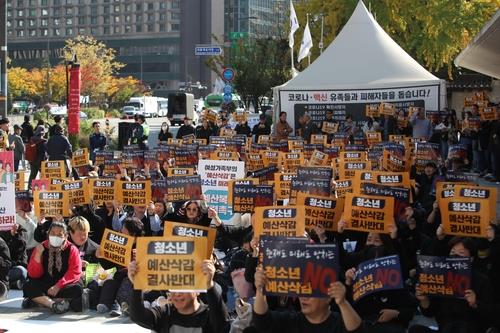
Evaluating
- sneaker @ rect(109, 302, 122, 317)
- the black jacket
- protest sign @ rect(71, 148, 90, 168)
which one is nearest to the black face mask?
sneaker @ rect(109, 302, 122, 317)

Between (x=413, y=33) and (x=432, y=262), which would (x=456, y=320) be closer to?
(x=432, y=262)

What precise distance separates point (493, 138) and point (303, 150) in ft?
12.7

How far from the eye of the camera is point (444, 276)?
723 centimetres

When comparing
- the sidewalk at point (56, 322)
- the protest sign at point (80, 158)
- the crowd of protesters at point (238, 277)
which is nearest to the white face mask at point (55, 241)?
the crowd of protesters at point (238, 277)

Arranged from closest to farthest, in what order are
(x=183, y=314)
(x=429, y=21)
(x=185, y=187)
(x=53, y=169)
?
(x=183, y=314), (x=185, y=187), (x=53, y=169), (x=429, y=21)

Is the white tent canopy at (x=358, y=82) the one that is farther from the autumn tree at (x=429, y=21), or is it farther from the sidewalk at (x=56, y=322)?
the sidewalk at (x=56, y=322)

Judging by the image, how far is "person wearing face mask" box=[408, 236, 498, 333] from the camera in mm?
7211

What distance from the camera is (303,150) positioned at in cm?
1864

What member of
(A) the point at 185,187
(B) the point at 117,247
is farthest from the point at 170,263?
(A) the point at 185,187

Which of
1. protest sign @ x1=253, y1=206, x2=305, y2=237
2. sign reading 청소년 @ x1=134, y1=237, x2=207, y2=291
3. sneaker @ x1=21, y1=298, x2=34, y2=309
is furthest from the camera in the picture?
sneaker @ x1=21, y1=298, x2=34, y2=309

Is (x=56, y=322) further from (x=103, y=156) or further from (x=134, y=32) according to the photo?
(x=134, y=32)

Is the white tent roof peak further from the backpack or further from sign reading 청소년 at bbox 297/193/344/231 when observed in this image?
sign reading 청소년 at bbox 297/193/344/231

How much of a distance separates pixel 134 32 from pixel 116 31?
3.31 m

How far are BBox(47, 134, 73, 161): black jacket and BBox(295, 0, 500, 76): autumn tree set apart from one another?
62.8 feet
